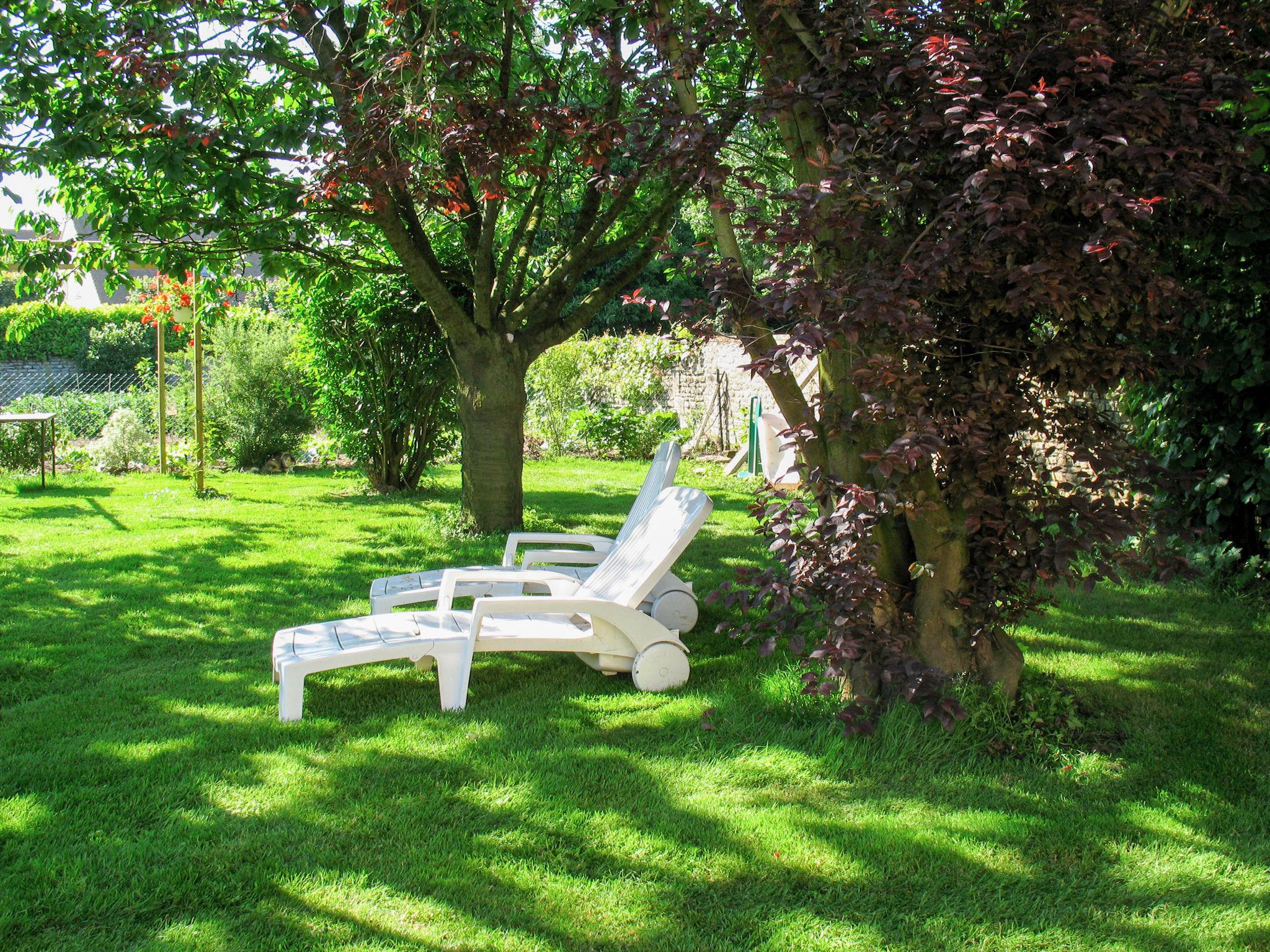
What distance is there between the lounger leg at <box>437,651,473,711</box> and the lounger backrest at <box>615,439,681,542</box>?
4.58 ft

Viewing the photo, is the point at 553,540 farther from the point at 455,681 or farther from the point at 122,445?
the point at 122,445

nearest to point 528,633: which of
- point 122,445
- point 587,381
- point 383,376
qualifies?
point 383,376

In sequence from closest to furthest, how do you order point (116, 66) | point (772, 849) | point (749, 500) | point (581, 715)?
1. point (772, 849)
2. point (581, 715)
3. point (116, 66)
4. point (749, 500)

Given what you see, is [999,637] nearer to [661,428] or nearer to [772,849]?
[772,849]

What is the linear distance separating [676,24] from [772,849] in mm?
3022

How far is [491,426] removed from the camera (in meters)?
8.33

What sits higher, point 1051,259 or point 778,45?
point 778,45

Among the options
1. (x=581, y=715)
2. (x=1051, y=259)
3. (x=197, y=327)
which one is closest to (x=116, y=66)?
(x=581, y=715)

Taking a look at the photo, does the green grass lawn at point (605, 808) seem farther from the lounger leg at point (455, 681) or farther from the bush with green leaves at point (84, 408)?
the bush with green leaves at point (84, 408)

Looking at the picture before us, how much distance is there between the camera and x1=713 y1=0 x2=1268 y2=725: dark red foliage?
128 inches

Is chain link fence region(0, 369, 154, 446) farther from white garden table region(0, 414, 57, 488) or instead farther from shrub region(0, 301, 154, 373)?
shrub region(0, 301, 154, 373)

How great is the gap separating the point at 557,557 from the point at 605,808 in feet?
8.73

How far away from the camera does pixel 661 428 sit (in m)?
15.0

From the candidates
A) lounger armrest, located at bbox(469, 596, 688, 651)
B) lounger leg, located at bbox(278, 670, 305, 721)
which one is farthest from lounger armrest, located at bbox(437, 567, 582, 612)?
lounger leg, located at bbox(278, 670, 305, 721)
